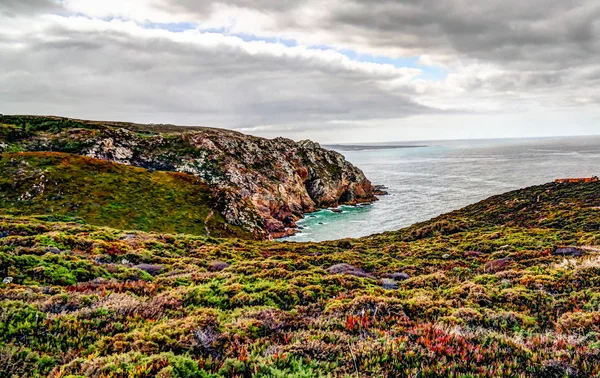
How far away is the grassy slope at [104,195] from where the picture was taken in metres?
42.7

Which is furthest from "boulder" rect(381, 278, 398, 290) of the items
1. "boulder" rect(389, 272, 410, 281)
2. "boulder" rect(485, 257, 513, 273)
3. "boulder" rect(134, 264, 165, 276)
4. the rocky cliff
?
the rocky cliff

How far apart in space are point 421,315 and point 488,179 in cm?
13367

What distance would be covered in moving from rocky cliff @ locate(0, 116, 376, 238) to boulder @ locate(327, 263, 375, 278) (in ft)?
121

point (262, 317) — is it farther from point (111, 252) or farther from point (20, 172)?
point (20, 172)

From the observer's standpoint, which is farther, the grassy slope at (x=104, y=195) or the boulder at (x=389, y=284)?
the grassy slope at (x=104, y=195)

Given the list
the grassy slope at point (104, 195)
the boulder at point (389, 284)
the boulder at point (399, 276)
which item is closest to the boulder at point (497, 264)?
the boulder at point (399, 276)

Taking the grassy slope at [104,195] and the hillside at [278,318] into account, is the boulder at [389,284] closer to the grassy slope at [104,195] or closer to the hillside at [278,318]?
the hillside at [278,318]

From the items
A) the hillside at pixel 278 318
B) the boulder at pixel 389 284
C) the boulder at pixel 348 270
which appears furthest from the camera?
the boulder at pixel 348 270

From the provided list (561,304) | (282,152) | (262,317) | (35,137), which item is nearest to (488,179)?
(282,152)

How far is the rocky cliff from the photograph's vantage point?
66250mm

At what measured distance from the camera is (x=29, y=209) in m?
41.1

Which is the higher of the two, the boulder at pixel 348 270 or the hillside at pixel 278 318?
the hillside at pixel 278 318

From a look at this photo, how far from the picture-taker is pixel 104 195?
48.0m

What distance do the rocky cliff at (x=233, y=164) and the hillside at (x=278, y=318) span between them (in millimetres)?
40461
